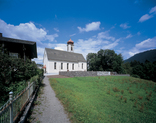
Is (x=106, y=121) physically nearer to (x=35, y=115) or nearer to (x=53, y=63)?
(x=35, y=115)

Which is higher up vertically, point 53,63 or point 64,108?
point 53,63

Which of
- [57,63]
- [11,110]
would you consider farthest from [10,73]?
[57,63]

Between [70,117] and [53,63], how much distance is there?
81.6ft

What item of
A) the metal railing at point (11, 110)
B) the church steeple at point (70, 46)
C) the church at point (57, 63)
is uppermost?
the church steeple at point (70, 46)

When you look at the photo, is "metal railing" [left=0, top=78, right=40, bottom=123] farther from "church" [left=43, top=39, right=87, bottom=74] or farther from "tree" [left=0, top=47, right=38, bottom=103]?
"church" [left=43, top=39, right=87, bottom=74]

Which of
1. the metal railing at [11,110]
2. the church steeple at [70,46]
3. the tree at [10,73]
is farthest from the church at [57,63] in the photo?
the metal railing at [11,110]

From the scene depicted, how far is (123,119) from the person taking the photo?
4.06m

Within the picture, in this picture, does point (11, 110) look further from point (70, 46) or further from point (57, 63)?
point (70, 46)

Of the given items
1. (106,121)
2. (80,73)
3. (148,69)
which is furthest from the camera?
(148,69)

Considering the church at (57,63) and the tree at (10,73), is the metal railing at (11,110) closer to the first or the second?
the tree at (10,73)

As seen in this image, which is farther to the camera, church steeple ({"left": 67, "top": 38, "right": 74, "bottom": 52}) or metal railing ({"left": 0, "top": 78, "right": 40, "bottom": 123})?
→ church steeple ({"left": 67, "top": 38, "right": 74, "bottom": 52})

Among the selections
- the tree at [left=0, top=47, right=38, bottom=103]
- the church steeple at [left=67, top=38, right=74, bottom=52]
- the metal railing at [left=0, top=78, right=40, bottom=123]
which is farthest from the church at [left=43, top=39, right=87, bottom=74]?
the metal railing at [left=0, top=78, right=40, bottom=123]

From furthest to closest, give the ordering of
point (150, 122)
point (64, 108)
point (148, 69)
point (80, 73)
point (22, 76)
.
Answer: point (148, 69)
point (80, 73)
point (22, 76)
point (64, 108)
point (150, 122)

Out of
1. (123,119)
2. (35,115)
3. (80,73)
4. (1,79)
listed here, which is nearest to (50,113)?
(35,115)
